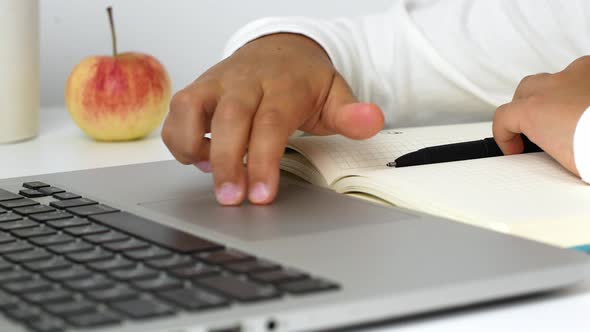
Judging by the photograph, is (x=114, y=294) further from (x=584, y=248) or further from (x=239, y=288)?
(x=584, y=248)

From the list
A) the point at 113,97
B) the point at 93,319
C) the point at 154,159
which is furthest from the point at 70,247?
the point at 113,97

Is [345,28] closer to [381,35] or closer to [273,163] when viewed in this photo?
[381,35]

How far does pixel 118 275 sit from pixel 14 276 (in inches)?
2.0

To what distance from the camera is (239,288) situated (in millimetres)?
416

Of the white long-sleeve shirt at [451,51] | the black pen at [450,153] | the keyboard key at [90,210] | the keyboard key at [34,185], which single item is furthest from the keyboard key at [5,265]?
the white long-sleeve shirt at [451,51]

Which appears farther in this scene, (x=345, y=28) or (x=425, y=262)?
(x=345, y=28)

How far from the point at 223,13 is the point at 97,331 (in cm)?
114

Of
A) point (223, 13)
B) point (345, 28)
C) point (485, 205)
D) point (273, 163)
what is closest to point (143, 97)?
point (345, 28)

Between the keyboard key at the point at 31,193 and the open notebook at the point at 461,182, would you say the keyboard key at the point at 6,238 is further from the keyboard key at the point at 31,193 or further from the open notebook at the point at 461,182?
the open notebook at the point at 461,182

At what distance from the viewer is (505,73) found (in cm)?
110

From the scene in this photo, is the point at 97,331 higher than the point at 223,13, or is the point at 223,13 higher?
the point at 223,13

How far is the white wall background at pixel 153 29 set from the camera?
1.41 metres

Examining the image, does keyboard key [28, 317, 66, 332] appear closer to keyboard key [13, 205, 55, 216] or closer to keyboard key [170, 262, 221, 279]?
keyboard key [170, 262, 221, 279]

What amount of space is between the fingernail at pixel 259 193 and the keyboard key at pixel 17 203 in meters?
0.14
